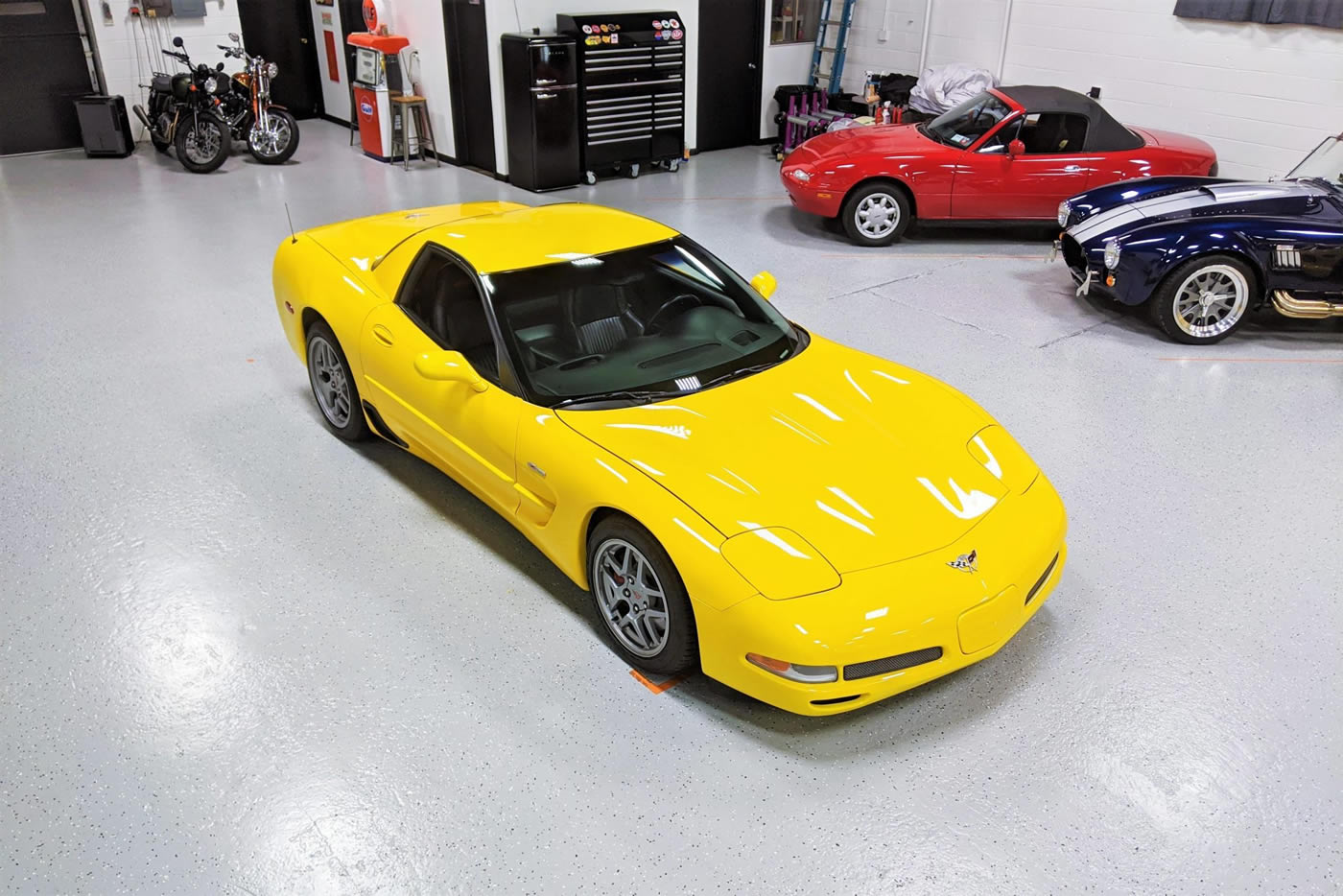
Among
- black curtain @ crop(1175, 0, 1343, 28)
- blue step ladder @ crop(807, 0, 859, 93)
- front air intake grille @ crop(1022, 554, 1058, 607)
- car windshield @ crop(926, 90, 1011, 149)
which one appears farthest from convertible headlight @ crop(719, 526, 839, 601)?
blue step ladder @ crop(807, 0, 859, 93)

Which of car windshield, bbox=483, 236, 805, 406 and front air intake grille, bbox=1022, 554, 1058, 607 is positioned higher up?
car windshield, bbox=483, 236, 805, 406

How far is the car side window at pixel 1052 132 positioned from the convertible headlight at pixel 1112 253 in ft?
6.29

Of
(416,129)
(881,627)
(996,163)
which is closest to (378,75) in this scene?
(416,129)

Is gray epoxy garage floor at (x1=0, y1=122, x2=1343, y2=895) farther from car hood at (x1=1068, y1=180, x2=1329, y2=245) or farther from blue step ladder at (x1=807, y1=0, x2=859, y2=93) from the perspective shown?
blue step ladder at (x1=807, y1=0, x2=859, y2=93)

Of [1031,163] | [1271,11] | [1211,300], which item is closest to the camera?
[1211,300]

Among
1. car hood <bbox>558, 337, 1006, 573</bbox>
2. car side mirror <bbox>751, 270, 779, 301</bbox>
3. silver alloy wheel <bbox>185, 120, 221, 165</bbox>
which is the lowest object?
silver alloy wheel <bbox>185, 120, 221, 165</bbox>

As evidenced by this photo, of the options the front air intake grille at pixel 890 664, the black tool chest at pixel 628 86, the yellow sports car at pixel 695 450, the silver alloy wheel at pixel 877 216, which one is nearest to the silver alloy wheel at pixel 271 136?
the black tool chest at pixel 628 86

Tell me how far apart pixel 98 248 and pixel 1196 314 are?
8246mm

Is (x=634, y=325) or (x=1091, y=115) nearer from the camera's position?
(x=634, y=325)

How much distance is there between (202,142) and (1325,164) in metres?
10.6

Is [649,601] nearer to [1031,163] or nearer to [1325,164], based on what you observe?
[1031,163]

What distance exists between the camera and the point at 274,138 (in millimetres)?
10812

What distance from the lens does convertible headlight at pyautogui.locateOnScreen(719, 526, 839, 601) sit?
2.96m

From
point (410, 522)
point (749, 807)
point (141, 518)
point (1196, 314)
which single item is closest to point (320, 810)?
point (749, 807)
